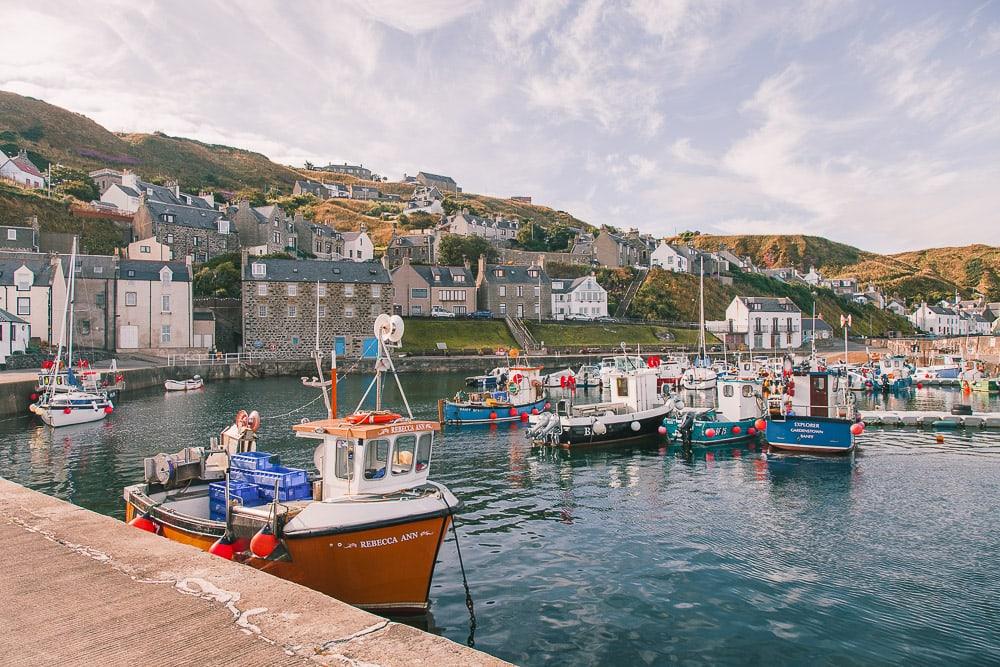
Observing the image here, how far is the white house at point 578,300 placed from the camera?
102m

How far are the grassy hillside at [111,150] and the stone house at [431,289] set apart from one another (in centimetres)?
7778

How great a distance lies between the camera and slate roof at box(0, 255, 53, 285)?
60188 millimetres

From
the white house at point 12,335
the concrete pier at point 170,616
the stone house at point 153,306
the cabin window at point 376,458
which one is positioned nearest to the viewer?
the concrete pier at point 170,616

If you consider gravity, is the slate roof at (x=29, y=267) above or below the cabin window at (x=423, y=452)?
above

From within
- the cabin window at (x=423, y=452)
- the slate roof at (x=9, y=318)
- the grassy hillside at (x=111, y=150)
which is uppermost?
the grassy hillside at (x=111, y=150)

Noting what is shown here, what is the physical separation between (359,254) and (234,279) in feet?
109

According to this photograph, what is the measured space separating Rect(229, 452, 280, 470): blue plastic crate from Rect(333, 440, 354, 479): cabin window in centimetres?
211

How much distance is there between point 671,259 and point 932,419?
9374 centimetres

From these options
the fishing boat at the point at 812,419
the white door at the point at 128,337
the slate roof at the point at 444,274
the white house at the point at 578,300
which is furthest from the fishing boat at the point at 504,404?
the white house at the point at 578,300

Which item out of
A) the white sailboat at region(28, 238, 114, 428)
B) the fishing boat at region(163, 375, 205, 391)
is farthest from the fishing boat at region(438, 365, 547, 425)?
the fishing boat at region(163, 375, 205, 391)

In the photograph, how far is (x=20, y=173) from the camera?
4067 inches

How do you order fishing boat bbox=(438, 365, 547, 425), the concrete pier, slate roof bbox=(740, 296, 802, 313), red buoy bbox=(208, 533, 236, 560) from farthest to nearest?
slate roof bbox=(740, 296, 802, 313) → fishing boat bbox=(438, 365, 547, 425) → red buoy bbox=(208, 533, 236, 560) → the concrete pier

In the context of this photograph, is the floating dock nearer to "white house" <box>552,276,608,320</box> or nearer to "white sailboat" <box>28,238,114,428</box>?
"white sailboat" <box>28,238,114,428</box>

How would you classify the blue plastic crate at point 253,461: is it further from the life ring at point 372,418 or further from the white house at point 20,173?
the white house at point 20,173
